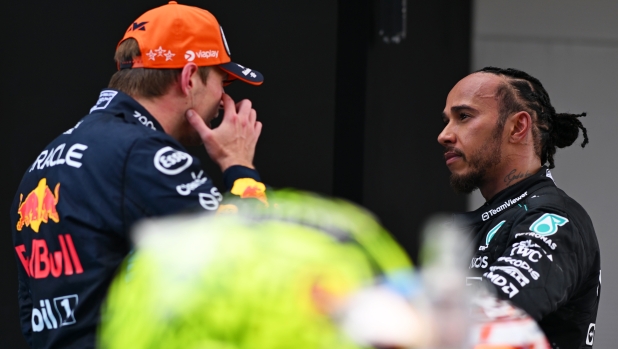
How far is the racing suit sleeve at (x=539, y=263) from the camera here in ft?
5.38

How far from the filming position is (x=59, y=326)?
4.93 ft

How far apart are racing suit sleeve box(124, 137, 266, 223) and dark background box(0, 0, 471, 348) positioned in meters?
1.86

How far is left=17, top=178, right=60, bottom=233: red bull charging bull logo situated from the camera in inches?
60.4

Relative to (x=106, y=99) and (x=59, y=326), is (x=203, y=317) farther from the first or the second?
(x=106, y=99)

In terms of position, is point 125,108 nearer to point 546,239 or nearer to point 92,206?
point 92,206

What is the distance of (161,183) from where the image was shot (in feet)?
4.68

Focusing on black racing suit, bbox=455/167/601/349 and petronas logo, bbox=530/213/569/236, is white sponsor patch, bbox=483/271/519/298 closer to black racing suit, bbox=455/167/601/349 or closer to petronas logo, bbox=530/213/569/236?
black racing suit, bbox=455/167/601/349

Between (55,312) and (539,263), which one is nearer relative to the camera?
(55,312)

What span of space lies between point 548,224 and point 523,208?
0.16 m

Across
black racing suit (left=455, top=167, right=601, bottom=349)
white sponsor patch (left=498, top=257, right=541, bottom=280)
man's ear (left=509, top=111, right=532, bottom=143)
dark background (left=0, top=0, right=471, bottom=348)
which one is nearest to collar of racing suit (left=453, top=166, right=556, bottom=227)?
black racing suit (left=455, top=167, right=601, bottom=349)

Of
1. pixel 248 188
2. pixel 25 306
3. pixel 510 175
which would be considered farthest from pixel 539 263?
pixel 25 306

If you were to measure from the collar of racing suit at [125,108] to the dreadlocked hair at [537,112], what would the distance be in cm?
109

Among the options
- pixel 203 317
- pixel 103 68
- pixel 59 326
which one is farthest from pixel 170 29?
pixel 103 68

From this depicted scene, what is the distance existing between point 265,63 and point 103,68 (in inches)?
29.2
